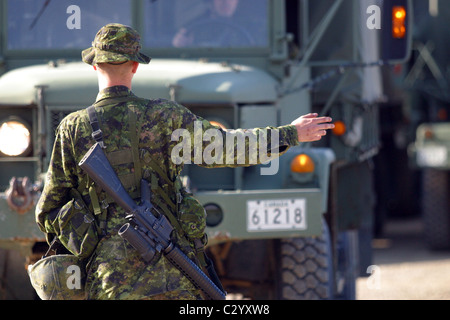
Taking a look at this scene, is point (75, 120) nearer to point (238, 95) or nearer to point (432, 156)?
point (238, 95)

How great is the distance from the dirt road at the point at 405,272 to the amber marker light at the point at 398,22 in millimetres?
2434

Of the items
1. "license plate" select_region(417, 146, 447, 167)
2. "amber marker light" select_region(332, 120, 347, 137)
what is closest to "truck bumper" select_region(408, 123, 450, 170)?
"license plate" select_region(417, 146, 447, 167)

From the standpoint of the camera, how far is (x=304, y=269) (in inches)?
229

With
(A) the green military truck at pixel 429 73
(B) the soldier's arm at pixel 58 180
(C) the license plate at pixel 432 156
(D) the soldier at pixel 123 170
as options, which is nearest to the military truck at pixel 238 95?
(B) the soldier's arm at pixel 58 180

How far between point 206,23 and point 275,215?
61.0 inches

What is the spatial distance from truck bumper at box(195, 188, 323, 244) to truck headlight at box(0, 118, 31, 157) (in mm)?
1065

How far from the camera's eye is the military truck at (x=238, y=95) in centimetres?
551

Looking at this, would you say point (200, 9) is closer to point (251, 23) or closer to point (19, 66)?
point (251, 23)

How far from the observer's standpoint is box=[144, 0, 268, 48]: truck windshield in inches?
255

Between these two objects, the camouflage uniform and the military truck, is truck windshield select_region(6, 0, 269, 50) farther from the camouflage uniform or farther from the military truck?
the camouflage uniform

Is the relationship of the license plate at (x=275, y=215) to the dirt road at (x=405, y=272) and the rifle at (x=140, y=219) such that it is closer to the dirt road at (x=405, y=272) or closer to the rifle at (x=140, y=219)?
the rifle at (x=140, y=219)

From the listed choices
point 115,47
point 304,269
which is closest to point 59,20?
point 304,269
